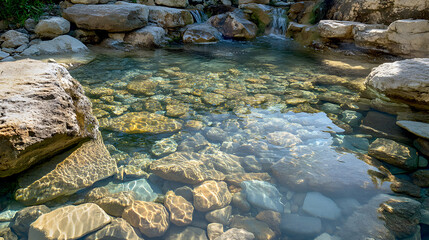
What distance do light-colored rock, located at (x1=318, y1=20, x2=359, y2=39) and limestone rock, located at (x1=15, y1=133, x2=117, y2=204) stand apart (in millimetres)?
8706

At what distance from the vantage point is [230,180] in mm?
2867

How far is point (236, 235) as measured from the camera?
216 cm

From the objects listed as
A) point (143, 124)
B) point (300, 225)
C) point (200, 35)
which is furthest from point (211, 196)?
point (200, 35)

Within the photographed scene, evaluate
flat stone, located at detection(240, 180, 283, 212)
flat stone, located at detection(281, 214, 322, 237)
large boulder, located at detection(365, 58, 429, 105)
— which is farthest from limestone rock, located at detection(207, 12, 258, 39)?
flat stone, located at detection(281, 214, 322, 237)

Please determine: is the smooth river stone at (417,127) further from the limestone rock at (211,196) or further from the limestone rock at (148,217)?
the limestone rock at (148,217)

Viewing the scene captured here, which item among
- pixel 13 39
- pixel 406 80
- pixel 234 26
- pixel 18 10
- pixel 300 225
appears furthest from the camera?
pixel 234 26

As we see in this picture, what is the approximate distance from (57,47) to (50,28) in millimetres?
1164

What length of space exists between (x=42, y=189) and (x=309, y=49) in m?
9.75

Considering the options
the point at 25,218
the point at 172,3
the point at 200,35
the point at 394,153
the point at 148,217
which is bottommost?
the point at 25,218

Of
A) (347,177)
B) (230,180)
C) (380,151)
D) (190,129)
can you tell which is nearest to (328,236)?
(347,177)

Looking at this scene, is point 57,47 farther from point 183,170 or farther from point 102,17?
point 183,170

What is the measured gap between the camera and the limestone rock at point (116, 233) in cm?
212

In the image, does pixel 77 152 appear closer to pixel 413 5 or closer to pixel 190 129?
pixel 190 129

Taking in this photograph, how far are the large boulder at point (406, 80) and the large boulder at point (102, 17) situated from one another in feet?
27.8
